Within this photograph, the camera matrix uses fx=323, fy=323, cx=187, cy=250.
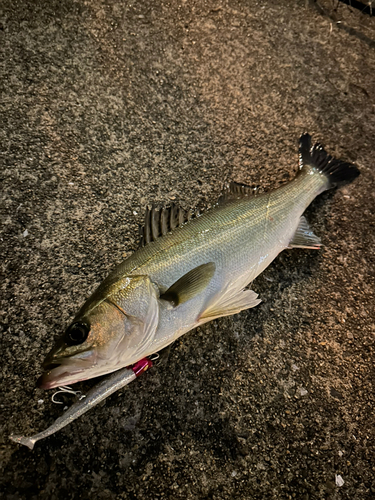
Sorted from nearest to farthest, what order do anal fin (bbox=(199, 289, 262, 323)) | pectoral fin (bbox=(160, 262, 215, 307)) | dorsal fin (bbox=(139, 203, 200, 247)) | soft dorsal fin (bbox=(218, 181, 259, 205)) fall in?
pectoral fin (bbox=(160, 262, 215, 307)), anal fin (bbox=(199, 289, 262, 323)), dorsal fin (bbox=(139, 203, 200, 247)), soft dorsal fin (bbox=(218, 181, 259, 205))

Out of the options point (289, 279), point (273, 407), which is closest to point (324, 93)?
point (289, 279)

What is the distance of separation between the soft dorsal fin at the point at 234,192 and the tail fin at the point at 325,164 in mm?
557

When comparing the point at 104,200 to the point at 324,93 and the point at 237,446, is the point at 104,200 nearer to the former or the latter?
the point at 237,446

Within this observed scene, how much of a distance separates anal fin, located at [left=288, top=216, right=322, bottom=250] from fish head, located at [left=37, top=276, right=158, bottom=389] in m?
1.16

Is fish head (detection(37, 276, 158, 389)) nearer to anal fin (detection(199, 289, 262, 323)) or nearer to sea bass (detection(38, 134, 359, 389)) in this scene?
sea bass (detection(38, 134, 359, 389))

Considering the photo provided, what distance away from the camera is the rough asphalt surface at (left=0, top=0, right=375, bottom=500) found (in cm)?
183

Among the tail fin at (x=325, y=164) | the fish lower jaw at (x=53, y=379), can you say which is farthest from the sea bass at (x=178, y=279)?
the tail fin at (x=325, y=164)

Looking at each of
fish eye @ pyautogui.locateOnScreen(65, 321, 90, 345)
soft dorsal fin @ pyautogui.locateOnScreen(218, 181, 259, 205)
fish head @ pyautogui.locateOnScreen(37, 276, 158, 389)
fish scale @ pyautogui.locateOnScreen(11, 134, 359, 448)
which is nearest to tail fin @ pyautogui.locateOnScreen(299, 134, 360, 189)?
fish scale @ pyautogui.locateOnScreen(11, 134, 359, 448)

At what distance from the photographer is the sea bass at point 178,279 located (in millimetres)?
1552

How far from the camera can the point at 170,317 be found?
175cm

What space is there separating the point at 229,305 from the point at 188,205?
931mm

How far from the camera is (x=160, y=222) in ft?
6.73

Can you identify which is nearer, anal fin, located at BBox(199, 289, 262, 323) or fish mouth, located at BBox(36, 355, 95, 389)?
fish mouth, located at BBox(36, 355, 95, 389)

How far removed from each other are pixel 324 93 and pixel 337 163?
0.95 m
